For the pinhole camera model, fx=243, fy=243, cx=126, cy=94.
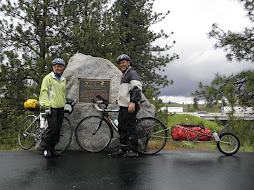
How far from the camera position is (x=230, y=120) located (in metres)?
7.28

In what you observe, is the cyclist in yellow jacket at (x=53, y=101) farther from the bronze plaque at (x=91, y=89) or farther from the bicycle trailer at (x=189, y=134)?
the bicycle trailer at (x=189, y=134)

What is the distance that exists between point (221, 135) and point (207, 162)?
0.83 metres

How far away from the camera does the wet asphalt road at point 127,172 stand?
349cm

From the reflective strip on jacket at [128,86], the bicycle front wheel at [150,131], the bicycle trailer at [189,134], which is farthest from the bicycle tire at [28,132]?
the bicycle trailer at [189,134]

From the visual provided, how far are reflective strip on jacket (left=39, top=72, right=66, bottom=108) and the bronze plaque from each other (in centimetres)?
112

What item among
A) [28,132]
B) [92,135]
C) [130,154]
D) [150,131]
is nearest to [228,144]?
[150,131]

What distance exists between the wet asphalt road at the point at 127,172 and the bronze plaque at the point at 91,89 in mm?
1479

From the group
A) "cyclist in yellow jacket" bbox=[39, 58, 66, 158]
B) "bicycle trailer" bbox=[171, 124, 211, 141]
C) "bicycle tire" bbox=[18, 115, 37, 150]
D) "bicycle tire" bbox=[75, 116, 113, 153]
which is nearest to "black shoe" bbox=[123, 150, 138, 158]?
"bicycle tire" bbox=[75, 116, 113, 153]

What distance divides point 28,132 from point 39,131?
0.43 m

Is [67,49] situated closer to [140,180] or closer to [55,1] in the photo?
[55,1]

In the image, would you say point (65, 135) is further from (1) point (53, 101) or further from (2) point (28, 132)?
(1) point (53, 101)

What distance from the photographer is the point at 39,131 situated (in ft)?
18.6

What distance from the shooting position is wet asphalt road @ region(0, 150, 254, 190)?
11.5ft

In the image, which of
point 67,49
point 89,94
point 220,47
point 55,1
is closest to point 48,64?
point 67,49
